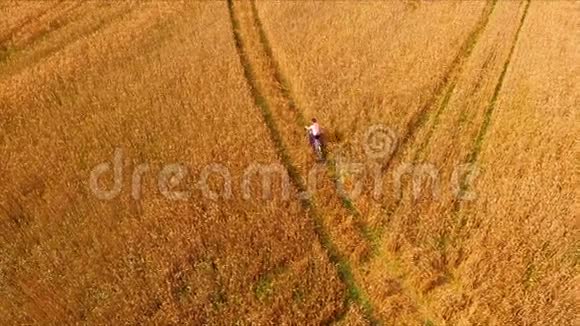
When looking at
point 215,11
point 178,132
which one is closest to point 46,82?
point 178,132

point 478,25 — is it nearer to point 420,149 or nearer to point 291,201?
point 420,149

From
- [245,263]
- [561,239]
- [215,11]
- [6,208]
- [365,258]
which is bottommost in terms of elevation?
[561,239]

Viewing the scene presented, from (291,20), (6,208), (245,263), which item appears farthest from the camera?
(291,20)

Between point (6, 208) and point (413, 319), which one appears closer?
point (413, 319)

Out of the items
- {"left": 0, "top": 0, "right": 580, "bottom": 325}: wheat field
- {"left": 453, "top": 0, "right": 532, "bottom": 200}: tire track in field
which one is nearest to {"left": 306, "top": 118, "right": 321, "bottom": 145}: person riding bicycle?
{"left": 0, "top": 0, "right": 580, "bottom": 325}: wheat field

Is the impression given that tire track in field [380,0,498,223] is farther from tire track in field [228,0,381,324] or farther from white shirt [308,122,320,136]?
white shirt [308,122,320,136]

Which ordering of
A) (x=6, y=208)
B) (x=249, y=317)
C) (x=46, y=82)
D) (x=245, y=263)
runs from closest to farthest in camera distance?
(x=249, y=317) < (x=245, y=263) < (x=6, y=208) < (x=46, y=82)

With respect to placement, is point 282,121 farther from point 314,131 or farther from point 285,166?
point 285,166

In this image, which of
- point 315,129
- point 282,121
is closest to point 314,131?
point 315,129
